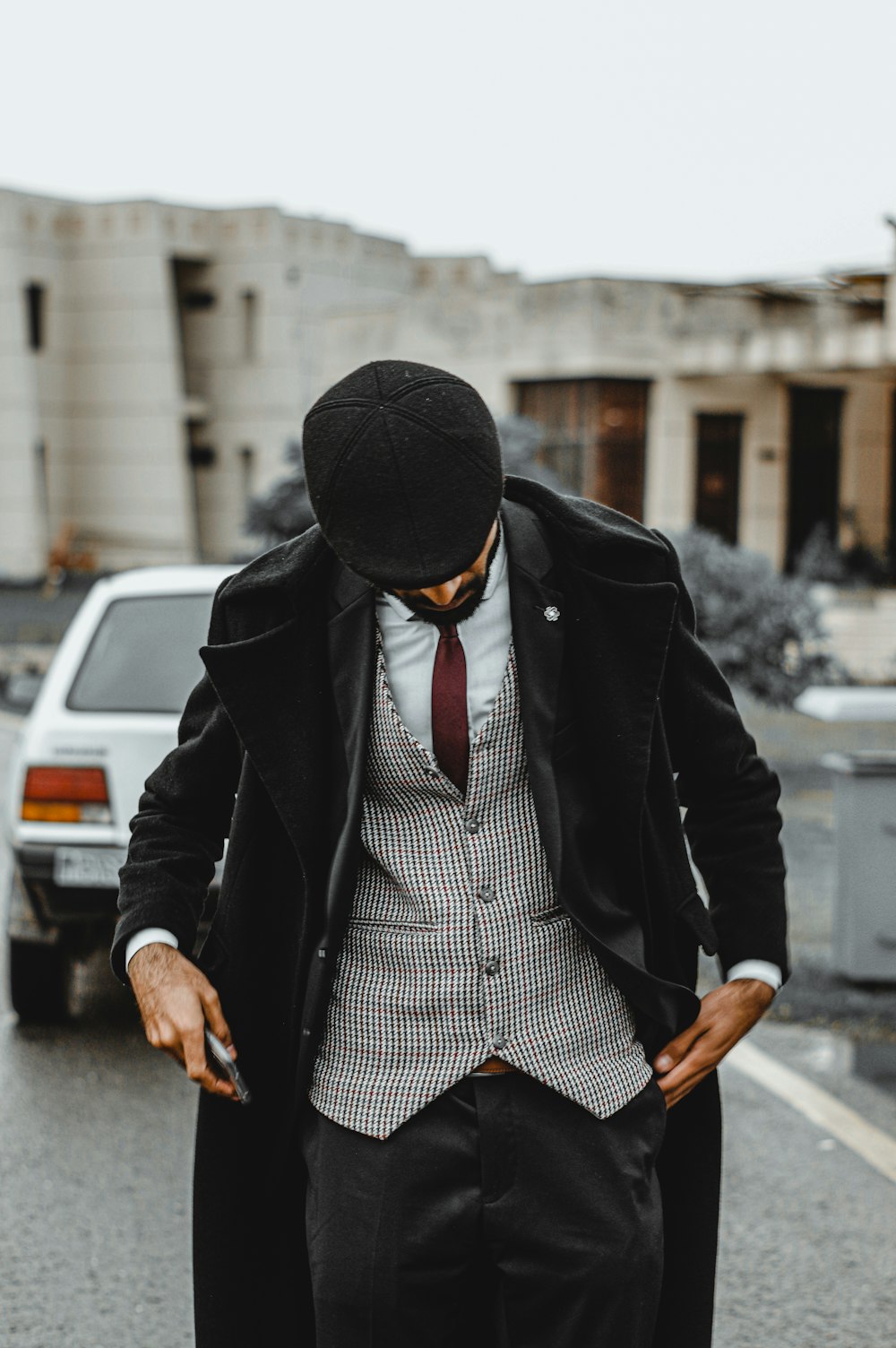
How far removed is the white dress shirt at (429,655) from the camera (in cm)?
209

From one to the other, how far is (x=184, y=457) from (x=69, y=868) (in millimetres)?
45295

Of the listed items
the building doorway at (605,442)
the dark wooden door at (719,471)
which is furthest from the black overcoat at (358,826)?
the dark wooden door at (719,471)

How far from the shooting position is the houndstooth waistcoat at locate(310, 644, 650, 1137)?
80.3 inches

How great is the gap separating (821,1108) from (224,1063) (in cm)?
388

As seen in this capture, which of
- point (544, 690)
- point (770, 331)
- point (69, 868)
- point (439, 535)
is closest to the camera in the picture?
point (439, 535)

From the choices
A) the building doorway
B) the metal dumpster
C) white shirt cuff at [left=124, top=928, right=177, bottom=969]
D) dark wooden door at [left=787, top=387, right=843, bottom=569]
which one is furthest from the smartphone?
dark wooden door at [left=787, top=387, right=843, bottom=569]

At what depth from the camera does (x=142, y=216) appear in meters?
49.1

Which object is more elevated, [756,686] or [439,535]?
[439,535]

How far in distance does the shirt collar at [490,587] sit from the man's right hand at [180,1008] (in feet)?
1.72

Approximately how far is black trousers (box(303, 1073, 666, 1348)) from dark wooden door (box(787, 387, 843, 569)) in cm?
2848

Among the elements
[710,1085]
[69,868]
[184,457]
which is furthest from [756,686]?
[184,457]

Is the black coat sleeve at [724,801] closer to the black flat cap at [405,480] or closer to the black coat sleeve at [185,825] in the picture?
the black flat cap at [405,480]

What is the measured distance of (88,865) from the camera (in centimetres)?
606

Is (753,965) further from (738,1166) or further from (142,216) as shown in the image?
(142,216)
